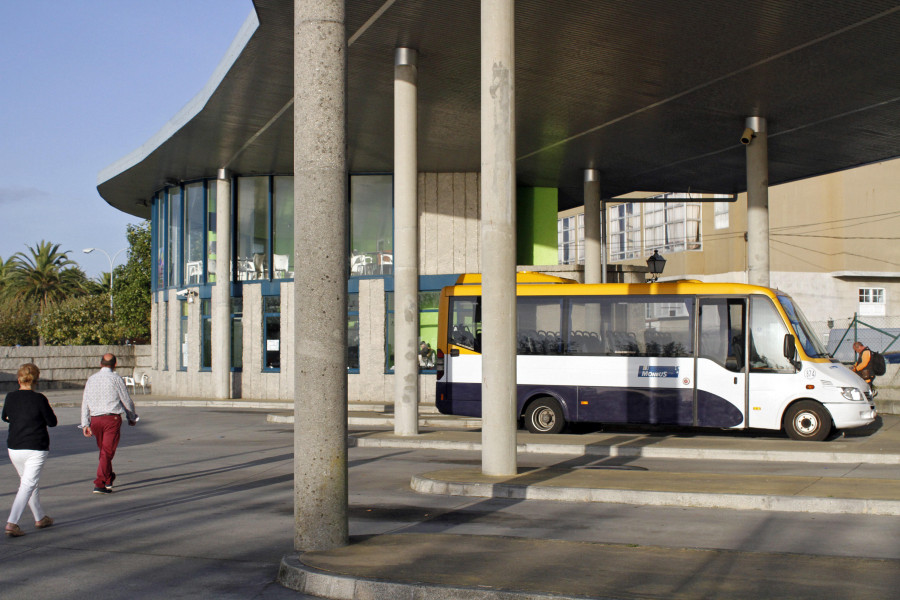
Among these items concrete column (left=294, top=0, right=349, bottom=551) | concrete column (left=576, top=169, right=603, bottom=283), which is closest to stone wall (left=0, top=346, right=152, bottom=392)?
concrete column (left=576, top=169, right=603, bottom=283)

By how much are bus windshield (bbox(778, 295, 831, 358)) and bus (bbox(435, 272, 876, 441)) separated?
3 cm

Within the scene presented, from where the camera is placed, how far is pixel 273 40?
1656cm

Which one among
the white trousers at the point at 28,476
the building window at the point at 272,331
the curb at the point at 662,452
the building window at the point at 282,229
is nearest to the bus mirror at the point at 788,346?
the curb at the point at 662,452

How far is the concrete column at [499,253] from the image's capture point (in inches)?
465

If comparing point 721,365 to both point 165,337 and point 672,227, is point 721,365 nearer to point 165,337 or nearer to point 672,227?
point 165,337

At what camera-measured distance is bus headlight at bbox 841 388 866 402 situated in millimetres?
16422

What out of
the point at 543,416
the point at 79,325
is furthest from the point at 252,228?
the point at 79,325

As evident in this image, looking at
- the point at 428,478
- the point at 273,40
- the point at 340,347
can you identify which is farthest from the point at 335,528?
the point at 273,40

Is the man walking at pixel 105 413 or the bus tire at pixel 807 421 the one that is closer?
the man walking at pixel 105 413

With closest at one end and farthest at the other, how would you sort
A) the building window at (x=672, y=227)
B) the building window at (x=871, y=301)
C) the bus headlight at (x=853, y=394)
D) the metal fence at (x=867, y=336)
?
the bus headlight at (x=853, y=394) < the metal fence at (x=867, y=336) < the building window at (x=871, y=301) < the building window at (x=672, y=227)

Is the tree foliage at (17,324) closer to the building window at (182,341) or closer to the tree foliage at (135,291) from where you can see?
the tree foliage at (135,291)

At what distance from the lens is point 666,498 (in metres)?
10.3

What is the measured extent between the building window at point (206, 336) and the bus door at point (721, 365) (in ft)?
59.5

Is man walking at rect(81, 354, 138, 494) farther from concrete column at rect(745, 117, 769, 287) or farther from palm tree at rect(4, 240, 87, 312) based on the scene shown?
palm tree at rect(4, 240, 87, 312)
